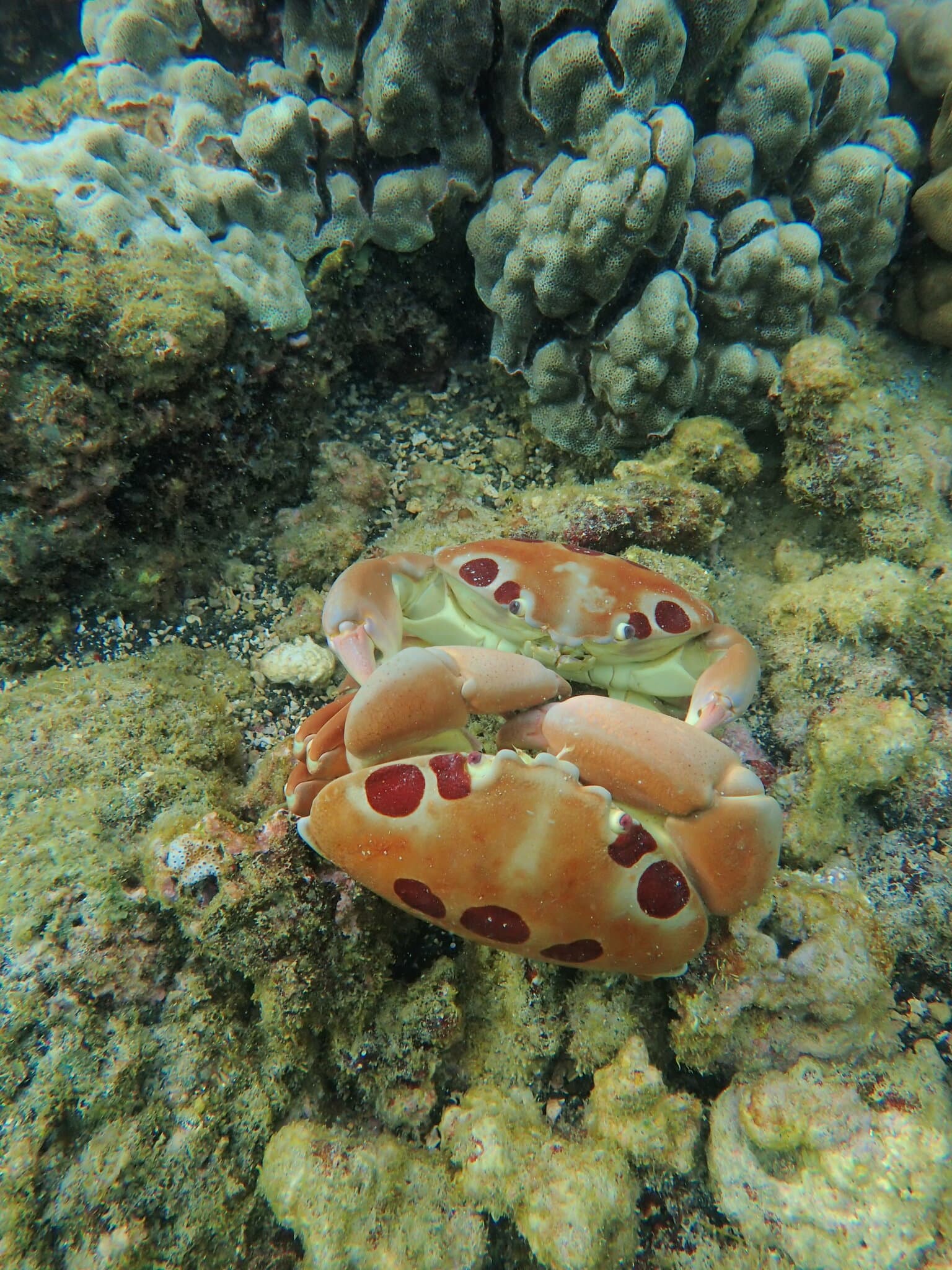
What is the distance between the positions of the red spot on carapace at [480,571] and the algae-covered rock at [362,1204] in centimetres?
194

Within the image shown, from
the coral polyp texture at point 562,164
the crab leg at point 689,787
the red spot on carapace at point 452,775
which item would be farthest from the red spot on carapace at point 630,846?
the coral polyp texture at point 562,164

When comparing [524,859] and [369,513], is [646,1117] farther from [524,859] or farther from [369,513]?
[369,513]

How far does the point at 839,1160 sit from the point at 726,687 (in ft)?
4.81

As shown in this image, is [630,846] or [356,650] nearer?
[630,846]

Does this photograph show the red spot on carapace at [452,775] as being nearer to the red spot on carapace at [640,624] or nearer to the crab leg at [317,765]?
the crab leg at [317,765]

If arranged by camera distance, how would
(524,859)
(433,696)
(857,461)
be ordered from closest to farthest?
(524,859) < (433,696) < (857,461)

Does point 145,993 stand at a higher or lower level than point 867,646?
lower


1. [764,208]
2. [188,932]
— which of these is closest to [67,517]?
[188,932]

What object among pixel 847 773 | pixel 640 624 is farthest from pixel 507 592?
pixel 847 773

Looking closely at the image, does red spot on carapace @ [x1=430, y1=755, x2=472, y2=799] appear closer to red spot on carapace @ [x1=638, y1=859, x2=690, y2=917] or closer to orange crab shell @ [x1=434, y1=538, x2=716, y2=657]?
red spot on carapace @ [x1=638, y1=859, x2=690, y2=917]

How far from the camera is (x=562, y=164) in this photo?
3.25 m

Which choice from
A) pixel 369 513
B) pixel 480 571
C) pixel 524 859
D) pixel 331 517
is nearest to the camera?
pixel 524 859

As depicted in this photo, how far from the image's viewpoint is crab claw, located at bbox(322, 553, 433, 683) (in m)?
2.30

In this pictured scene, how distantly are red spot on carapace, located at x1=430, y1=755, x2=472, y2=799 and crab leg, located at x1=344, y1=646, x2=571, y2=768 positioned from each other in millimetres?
150
